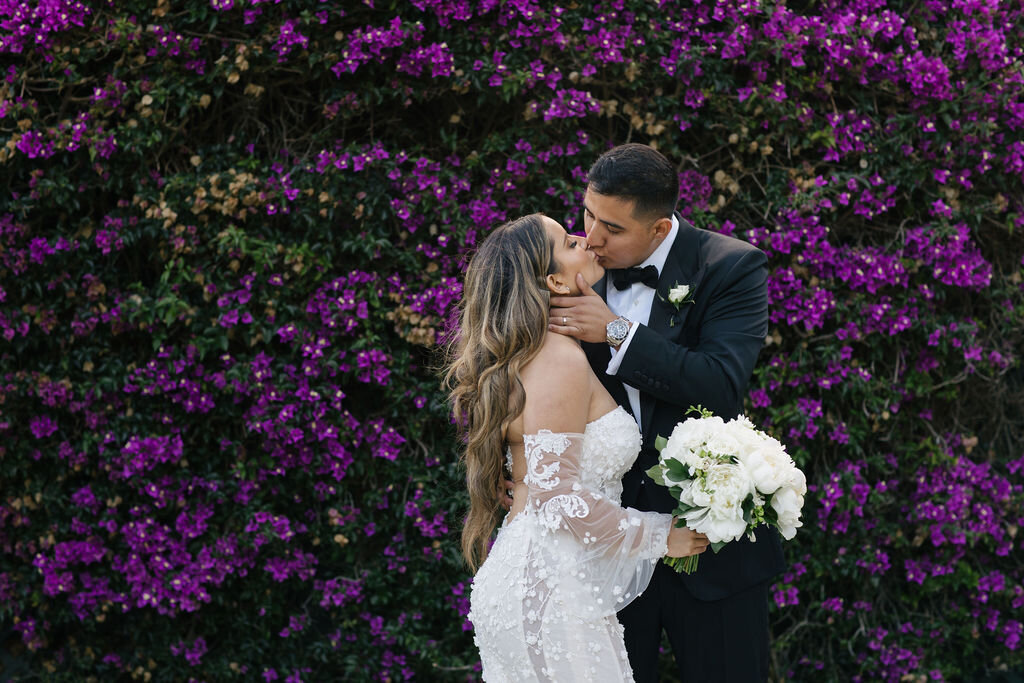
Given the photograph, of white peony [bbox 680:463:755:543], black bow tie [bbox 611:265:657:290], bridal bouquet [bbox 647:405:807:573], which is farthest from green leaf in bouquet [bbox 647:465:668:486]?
black bow tie [bbox 611:265:657:290]

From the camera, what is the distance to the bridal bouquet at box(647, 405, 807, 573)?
7.92 feet

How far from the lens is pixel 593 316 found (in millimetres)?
2795

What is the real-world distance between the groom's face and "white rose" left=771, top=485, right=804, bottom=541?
906 mm

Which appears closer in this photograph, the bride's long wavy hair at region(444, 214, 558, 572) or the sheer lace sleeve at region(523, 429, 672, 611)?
the sheer lace sleeve at region(523, 429, 672, 611)

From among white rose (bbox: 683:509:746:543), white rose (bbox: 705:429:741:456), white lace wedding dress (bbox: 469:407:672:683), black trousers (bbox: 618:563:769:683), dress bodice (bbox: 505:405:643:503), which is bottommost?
black trousers (bbox: 618:563:769:683)

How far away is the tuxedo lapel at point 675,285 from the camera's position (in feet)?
9.69

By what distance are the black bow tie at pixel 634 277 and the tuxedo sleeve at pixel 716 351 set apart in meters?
0.16

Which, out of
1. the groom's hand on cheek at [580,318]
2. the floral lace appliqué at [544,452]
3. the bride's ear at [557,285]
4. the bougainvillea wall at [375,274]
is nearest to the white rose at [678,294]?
the groom's hand on cheek at [580,318]

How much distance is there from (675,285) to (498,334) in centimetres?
59

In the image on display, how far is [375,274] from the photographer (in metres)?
4.12

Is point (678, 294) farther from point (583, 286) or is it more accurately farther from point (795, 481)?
point (795, 481)

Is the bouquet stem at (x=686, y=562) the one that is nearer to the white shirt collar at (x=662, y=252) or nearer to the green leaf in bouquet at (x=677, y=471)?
the green leaf in bouquet at (x=677, y=471)

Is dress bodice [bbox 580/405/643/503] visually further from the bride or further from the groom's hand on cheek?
the groom's hand on cheek

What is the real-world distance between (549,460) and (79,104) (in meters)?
2.85
